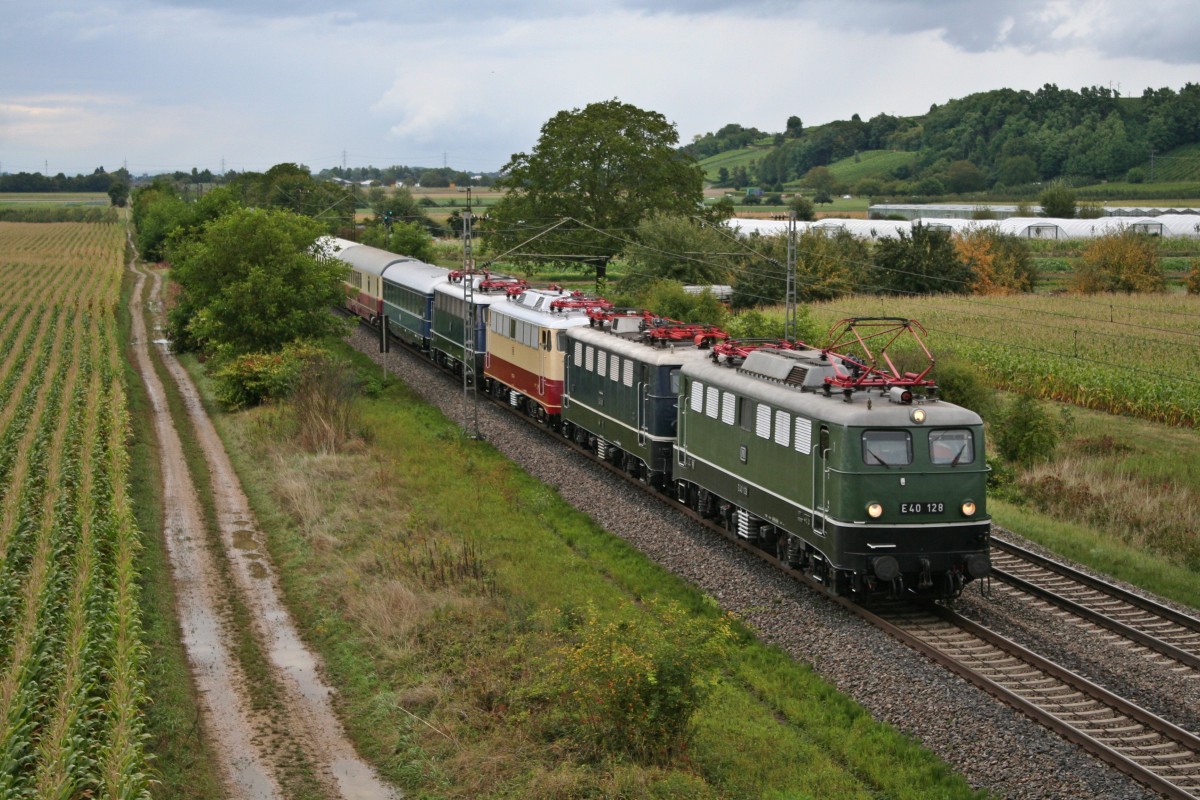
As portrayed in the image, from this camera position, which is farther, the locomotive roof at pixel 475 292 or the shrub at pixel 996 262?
the shrub at pixel 996 262

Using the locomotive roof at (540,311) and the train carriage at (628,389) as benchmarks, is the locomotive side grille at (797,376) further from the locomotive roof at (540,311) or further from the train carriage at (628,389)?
the locomotive roof at (540,311)

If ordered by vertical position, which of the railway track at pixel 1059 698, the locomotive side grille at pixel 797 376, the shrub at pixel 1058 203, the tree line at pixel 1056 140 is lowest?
the railway track at pixel 1059 698

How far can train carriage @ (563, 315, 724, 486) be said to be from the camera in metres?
25.2

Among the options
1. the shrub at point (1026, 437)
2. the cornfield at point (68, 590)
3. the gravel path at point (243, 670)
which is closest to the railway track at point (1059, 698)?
the gravel path at point (243, 670)

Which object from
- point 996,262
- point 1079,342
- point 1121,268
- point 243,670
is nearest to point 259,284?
point 243,670

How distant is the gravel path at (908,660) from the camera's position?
12672 mm

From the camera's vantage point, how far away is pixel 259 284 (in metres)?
39.5

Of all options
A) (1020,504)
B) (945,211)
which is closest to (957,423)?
(1020,504)

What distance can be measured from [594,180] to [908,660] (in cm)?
5667

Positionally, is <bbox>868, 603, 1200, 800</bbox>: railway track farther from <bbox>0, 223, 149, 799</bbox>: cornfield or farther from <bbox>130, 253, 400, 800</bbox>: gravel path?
<bbox>0, 223, 149, 799</bbox>: cornfield

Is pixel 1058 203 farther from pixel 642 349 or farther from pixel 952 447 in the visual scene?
pixel 952 447

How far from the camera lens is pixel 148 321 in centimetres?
6681

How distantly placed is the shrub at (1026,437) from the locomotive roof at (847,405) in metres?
10.8

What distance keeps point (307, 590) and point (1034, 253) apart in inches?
3281
